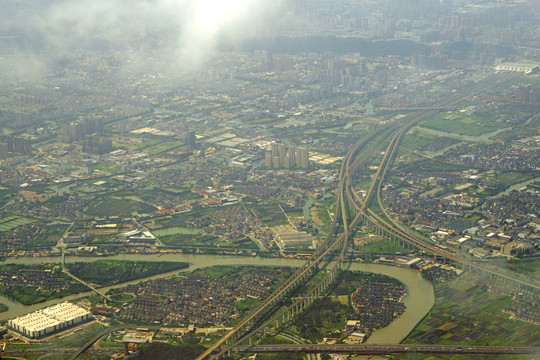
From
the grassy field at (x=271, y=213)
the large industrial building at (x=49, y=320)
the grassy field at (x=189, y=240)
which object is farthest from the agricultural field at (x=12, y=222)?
the grassy field at (x=271, y=213)

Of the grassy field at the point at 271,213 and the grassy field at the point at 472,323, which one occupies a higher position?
the grassy field at the point at 472,323

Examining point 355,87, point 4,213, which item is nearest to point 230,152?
point 4,213

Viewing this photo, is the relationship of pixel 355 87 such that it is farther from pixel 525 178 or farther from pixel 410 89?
pixel 525 178

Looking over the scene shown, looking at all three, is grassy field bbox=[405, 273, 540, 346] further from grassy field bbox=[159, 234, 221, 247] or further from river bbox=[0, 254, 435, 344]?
grassy field bbox=[159, 234, 221, 247]

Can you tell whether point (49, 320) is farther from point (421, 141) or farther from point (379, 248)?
point (421, 141)

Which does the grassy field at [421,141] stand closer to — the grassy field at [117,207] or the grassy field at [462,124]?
the grassy field at [462,124]

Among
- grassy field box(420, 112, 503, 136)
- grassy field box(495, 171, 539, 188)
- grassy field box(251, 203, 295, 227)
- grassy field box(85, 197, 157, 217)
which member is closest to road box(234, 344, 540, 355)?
grassy field box(251, 203, 295, 227)
